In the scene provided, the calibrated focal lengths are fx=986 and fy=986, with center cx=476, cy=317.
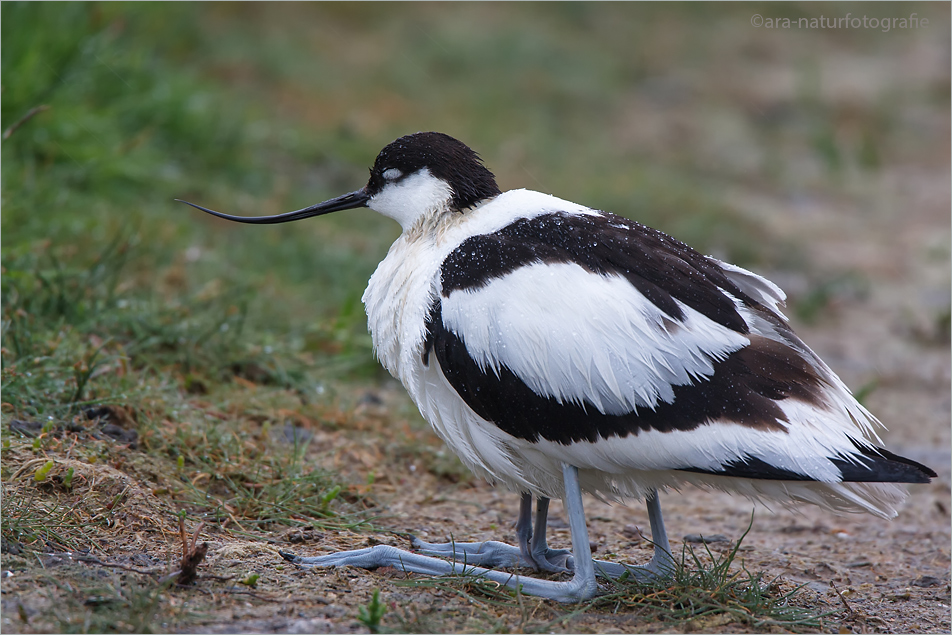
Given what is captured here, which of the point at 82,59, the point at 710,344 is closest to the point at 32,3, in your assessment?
the point at 82,59

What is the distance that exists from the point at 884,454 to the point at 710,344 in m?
0.60

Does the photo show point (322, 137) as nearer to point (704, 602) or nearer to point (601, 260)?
point (601, 260)

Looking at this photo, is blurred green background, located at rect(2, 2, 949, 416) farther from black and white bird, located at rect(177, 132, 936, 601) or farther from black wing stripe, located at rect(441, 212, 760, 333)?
black wing stripe, located at rect(441, 212, 760, 333)

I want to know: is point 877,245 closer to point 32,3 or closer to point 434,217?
point 434,217

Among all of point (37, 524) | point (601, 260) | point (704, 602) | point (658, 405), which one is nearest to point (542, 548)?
point (704, 602)

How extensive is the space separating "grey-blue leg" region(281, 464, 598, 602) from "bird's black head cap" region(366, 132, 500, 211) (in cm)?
104

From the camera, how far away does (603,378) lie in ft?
9.78

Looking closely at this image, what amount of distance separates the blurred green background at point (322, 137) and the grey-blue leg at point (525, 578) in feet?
4.58

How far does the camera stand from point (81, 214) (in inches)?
227

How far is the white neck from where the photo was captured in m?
3.54

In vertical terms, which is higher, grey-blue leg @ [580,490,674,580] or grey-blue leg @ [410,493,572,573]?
grey-blue leg @ [580,490,674,580]

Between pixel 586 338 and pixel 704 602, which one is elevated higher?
pixel 586 338

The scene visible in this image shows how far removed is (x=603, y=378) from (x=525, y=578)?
70 centimetres

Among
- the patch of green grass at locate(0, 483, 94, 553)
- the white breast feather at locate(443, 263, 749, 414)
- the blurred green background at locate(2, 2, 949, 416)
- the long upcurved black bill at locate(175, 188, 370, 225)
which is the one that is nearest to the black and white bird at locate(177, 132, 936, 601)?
the white breast feather at locate(443, 263, 749, 414)
